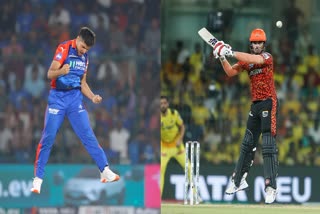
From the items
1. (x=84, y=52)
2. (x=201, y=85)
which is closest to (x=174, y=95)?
(x=201, y=85)

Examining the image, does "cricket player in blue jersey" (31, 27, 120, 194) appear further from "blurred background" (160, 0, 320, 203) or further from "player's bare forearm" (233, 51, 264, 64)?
"blurred background" (160, 0, 320, 203)

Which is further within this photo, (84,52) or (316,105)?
(316,105)

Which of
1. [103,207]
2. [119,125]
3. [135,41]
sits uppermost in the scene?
[135,41]

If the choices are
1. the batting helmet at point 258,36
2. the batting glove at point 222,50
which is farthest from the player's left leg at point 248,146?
the batting glove at point 222,50

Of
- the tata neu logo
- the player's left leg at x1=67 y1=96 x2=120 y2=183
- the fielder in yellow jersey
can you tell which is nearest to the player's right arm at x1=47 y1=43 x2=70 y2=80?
the player's left leg at x1=67 y1=96 x2=120 y2=183

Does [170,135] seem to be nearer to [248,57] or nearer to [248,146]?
[248,146]

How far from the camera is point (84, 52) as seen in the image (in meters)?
11.5

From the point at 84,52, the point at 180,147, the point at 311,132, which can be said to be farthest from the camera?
the point at 311,132

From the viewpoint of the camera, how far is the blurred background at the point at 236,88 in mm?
17953

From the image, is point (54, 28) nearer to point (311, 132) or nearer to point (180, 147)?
point (180, 147)

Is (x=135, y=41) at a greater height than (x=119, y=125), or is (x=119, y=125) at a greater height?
(x=135, y=41)

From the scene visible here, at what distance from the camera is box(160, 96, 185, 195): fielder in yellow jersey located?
1677 centimetres

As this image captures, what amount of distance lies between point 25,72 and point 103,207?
1.99m

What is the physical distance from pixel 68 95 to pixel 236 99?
23.7ft
